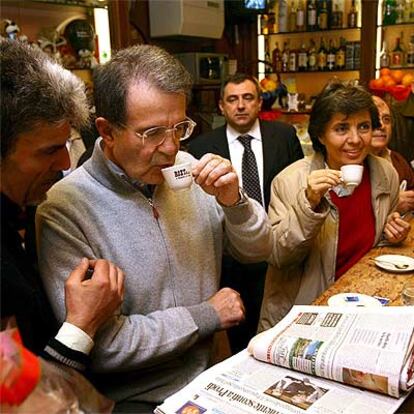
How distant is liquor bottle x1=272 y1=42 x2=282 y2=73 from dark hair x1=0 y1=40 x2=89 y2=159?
154 inches

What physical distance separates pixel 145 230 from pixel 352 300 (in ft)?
1.96

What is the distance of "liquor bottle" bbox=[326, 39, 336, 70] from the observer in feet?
14.6

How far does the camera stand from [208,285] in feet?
4.47

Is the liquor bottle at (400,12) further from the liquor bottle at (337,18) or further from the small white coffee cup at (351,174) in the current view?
the small white coffee cup at (351,174)

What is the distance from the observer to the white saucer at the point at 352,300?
1.33 m

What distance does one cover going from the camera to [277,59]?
4.66 metres

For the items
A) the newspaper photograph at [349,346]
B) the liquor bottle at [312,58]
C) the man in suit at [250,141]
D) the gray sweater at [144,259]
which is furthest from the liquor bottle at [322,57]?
the newspaper photograph at [349,346]

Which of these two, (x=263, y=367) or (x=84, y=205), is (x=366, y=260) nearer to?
(x=263, y=367)

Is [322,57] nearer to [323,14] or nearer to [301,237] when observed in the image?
[323,14]

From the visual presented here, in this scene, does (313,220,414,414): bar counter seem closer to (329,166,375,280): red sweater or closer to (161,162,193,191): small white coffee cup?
(329,166,375,280): red sweater

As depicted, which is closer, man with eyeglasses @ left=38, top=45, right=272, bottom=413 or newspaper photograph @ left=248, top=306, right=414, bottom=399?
newspaper photograph @ left=248, top=306, right=414, bottom=399

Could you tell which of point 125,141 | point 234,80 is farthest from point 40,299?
point 234,80

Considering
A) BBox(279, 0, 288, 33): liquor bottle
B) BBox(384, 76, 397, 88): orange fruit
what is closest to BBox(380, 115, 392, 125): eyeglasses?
BBox(384, 76, 397, 88): orange fruit

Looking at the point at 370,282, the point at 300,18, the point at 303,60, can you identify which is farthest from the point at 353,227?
the point at 300,18
